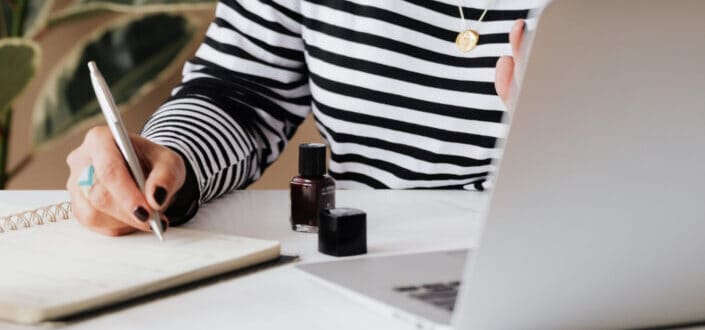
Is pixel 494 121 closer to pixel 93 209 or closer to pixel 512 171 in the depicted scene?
pixel 93 209

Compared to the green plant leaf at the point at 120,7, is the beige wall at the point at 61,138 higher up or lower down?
lower down

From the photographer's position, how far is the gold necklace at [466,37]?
1107 millimetres

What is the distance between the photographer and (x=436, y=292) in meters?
0.54

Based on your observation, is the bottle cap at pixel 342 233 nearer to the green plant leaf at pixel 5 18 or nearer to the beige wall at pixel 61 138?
the beige wall at pixel 61 138

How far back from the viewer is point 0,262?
2.07 feet

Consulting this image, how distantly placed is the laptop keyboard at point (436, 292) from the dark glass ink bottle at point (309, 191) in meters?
0.22

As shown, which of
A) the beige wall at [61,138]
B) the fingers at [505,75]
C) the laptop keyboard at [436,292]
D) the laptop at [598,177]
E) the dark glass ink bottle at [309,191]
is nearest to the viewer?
the laptop at [598,177]

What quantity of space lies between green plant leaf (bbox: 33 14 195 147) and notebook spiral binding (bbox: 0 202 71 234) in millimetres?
1142

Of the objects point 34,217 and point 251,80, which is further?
point 251,80

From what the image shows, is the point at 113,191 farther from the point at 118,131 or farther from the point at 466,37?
the point at 466,37

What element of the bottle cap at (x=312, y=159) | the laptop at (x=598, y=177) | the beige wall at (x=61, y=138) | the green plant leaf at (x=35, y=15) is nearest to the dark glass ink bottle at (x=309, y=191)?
the bottle cap at (x=312, y=159)

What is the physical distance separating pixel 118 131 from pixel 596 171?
0.41 m

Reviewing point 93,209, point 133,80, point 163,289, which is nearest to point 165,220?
point 93,209

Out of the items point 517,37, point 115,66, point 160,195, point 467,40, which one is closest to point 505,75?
point 517,37
